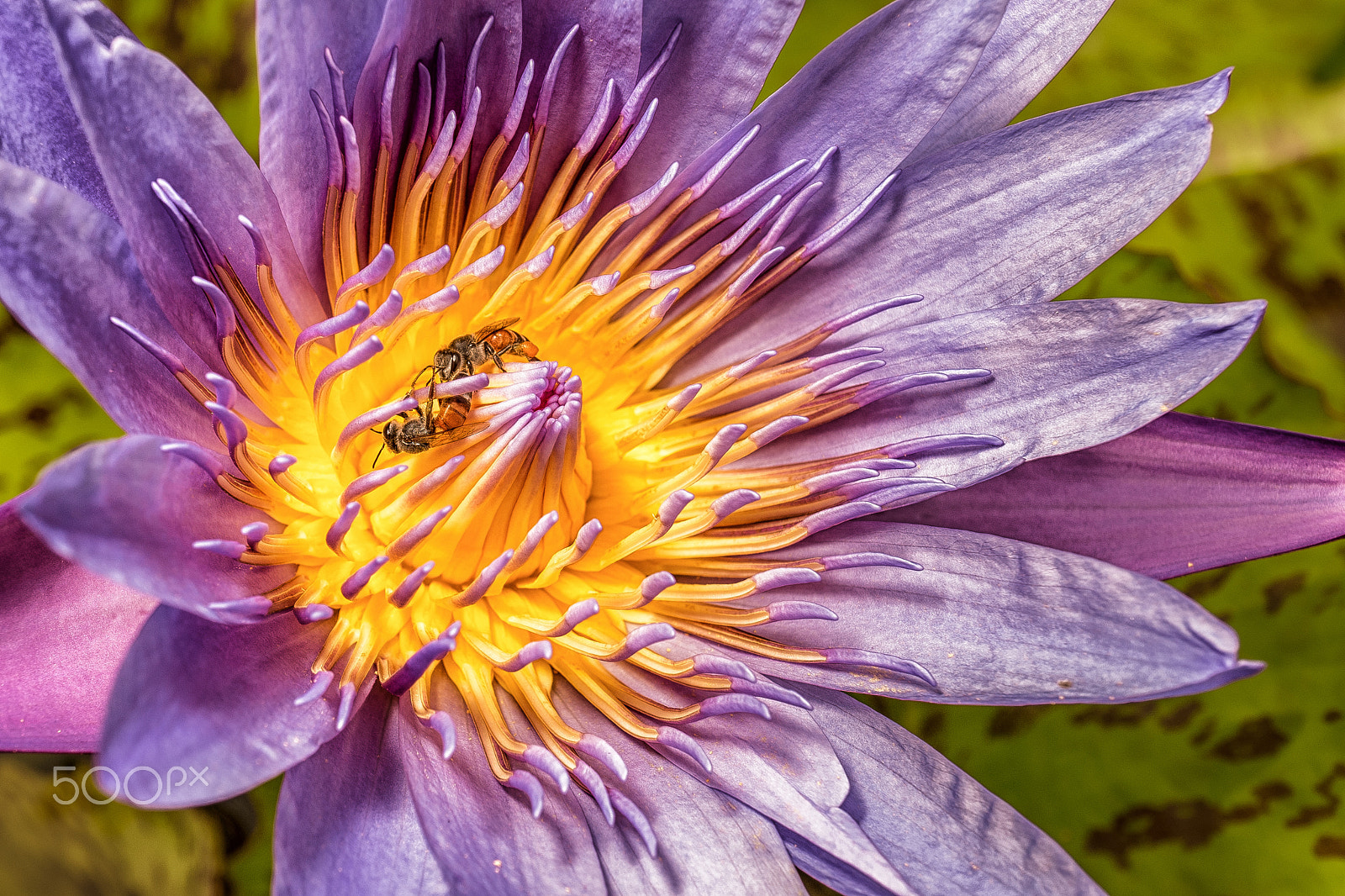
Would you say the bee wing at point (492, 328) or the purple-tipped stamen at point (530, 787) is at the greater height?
the bee wing at point (492, 328)

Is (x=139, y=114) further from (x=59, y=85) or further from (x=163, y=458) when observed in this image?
(x=163, y=458)

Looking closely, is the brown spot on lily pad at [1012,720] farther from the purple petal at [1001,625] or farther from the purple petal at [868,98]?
the purple petal at [868,98]

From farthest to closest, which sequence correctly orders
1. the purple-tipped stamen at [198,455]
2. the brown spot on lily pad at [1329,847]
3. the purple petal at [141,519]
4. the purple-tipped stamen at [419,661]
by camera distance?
the brown spot on lily pad at [1329,847] < the purple-tipped stamen at [419,661] < the purple-tipped stamen at [198,455] < the purple petal at [141,519]

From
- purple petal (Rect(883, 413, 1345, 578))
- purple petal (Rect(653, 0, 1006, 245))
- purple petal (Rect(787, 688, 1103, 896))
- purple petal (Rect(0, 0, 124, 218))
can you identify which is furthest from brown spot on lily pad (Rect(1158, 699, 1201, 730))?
purple petal (Rect(0, 0, 124, 218))

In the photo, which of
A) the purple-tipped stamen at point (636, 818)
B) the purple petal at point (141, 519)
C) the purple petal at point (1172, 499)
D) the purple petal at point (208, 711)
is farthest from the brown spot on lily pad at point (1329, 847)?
the purple petal at point (141, 519)

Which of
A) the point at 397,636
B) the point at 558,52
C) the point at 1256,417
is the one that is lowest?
the point at 397,636

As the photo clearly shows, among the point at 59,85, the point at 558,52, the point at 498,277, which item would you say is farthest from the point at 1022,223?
the point at 59,85

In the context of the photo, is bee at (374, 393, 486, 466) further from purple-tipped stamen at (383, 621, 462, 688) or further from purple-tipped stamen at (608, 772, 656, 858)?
purple-tipped stamen at (608, 772, 656, 858)

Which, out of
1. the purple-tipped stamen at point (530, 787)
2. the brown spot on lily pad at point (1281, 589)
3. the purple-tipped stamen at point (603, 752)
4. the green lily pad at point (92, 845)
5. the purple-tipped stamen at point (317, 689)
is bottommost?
the green lily pad at point (92, 845)
